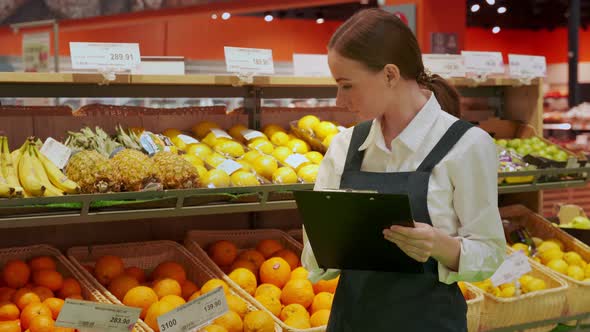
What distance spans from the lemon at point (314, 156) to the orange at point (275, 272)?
18.4 inches

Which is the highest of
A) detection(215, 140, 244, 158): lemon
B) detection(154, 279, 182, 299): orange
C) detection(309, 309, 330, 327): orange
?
detection(215, 140, 244, 158): lemon

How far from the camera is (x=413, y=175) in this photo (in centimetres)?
184

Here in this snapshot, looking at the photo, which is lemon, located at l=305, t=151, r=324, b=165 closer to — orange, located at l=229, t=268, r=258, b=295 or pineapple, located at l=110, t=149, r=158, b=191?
orange, located at l=229, t=268, r=258, b=295

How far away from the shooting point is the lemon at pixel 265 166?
123 inches

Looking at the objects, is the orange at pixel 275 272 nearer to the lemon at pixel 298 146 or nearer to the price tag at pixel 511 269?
the lemon at pixel 298 146

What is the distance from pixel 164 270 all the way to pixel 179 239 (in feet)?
1.43

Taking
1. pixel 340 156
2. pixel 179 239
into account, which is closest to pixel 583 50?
pixel 179 239

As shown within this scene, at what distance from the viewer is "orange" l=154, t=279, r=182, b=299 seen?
9.30 ft

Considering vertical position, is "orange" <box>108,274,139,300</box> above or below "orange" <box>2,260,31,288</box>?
below

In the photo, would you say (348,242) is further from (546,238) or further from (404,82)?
(546,238)

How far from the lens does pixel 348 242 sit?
182cm

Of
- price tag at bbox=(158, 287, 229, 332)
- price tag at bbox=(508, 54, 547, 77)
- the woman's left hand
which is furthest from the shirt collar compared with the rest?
price tag at bbox=(508, 54, 547, 77)

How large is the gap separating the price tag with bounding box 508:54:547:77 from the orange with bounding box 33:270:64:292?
2.53 meters

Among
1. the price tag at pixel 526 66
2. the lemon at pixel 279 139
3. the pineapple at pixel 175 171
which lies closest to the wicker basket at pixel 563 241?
the price tag at pixel 526 66
